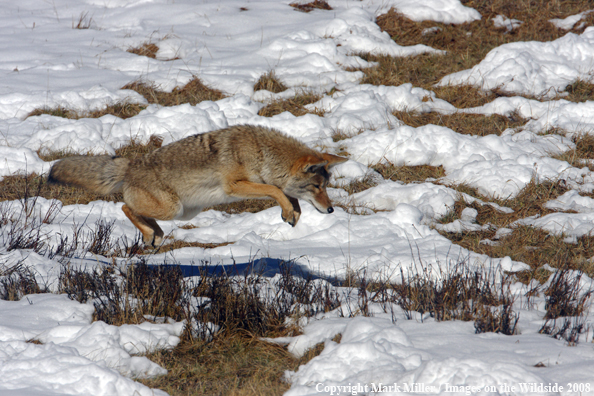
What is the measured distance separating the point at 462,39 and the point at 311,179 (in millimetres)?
9410

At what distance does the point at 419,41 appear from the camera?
1343 centimetres

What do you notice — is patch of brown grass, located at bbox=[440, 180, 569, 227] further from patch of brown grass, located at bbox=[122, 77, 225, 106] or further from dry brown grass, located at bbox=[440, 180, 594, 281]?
patch of brown grass, located at bbox=[122, 77, 225, 106]

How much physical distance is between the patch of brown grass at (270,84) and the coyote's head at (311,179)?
219 inches

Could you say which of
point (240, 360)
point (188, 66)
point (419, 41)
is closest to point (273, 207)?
point (240, 360)

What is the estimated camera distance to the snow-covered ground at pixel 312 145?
3092mm

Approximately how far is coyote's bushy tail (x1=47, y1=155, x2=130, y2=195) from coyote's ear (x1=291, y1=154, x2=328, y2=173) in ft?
7.21

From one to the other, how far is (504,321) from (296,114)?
7.53 meters

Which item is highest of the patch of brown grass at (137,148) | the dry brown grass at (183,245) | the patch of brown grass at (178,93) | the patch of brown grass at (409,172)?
the patch of brown grass at (178,93)

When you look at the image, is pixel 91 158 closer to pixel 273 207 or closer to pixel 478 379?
pixel 273 207

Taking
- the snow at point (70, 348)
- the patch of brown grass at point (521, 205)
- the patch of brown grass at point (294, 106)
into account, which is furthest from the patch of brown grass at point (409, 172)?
the snow at point (70, 348)

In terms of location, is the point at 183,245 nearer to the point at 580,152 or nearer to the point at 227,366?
the point at 227,366

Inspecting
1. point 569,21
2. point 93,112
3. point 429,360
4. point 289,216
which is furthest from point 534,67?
point 429,360

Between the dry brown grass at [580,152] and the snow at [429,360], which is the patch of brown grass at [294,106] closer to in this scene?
the dry brown grass at [580,152]

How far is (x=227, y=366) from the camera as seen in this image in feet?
11.7
